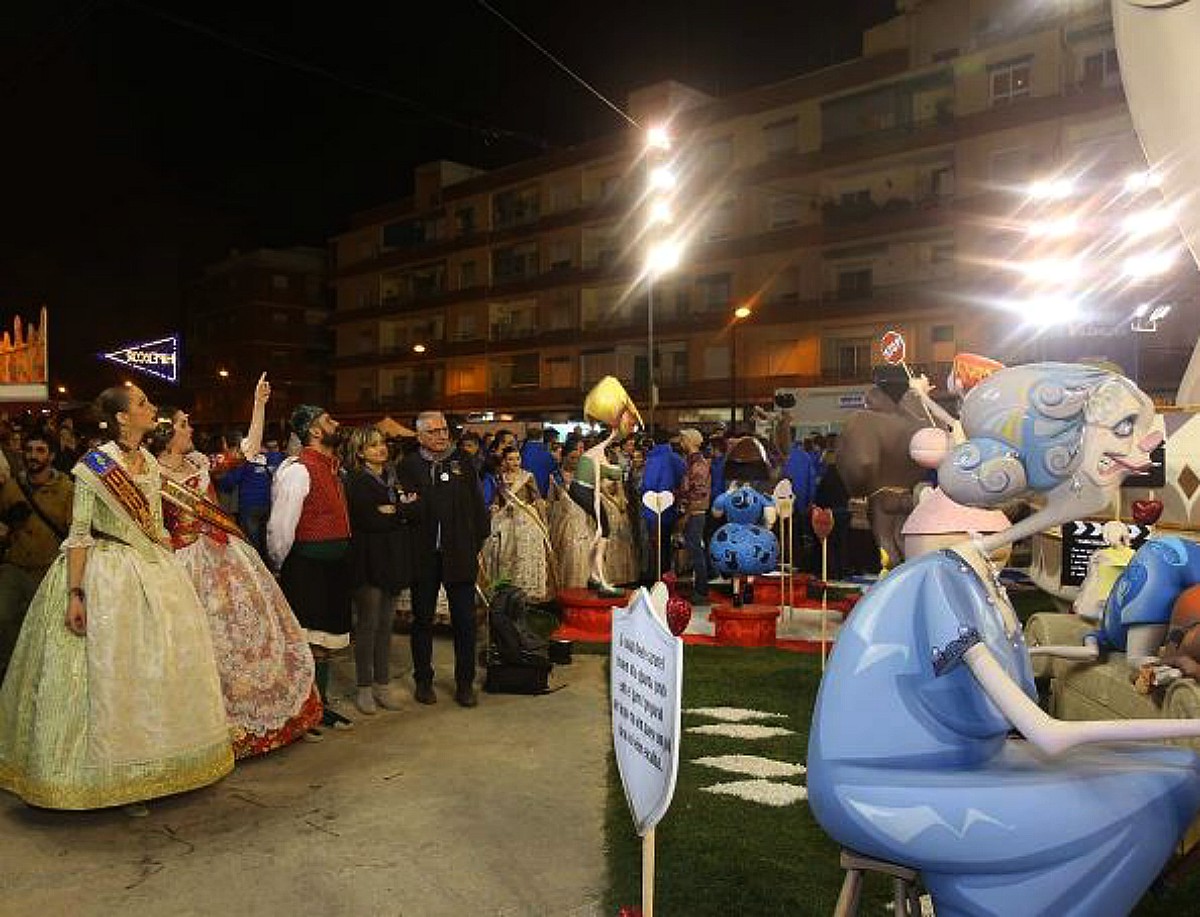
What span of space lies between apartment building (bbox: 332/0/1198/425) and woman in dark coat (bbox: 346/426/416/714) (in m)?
10.1

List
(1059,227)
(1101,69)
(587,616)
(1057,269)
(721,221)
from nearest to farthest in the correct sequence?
(587,616)
(1057,269)
(1059,227)
(1101,69)
(721,221)

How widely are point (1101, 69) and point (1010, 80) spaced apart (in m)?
2.76

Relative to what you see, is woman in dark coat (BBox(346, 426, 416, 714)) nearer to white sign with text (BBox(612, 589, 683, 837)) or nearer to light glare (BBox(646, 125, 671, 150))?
white sign with text (BBox(612, 589, 683, 837))

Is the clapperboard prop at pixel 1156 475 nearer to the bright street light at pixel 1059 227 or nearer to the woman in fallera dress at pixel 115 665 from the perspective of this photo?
the woman in fallera dress at pixel 115 665

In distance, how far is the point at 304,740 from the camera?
578 centimetres

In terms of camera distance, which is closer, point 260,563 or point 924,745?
point 924,745

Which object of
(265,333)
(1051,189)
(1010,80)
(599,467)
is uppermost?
(1010,80)

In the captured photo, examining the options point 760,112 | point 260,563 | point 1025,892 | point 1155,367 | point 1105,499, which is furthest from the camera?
point 760,112

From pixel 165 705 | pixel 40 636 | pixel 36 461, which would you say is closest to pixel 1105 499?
pixel 165 705

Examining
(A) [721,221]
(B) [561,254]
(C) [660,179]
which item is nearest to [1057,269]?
(C) [660,179]

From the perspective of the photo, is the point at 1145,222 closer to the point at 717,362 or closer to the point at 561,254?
the point at 717,362

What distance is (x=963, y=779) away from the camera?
2316 mm

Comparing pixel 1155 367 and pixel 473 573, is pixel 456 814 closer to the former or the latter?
pixel 473 573

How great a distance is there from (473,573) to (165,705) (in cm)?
230
